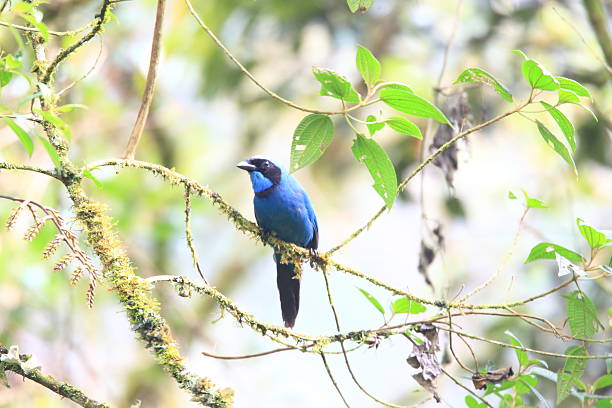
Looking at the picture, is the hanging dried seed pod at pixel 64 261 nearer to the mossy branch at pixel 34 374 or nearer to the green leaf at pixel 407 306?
the mossy branch at pixel 34 374

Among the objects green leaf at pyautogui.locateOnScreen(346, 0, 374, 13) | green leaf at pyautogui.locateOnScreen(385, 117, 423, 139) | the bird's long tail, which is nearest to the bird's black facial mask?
the bird's long tail

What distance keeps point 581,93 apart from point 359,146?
74 centimetres

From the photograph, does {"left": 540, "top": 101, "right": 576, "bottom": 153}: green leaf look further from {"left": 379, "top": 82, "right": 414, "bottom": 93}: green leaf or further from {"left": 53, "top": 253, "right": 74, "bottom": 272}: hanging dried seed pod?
{"left": 53, "top": 253, "right": 74, "bottom": 272}: hanging dried seed pod

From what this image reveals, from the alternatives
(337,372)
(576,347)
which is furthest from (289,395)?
(576,347)

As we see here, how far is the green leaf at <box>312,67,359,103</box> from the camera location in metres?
2.16

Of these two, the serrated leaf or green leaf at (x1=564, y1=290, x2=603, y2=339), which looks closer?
the serrated leaf

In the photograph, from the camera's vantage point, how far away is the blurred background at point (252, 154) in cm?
A: 539

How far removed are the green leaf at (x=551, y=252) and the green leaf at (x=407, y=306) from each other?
0.43m

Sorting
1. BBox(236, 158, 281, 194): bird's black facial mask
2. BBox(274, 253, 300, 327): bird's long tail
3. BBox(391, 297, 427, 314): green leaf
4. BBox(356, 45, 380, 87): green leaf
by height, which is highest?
BBox(236, 158, 281, 194): bird's black facial mask

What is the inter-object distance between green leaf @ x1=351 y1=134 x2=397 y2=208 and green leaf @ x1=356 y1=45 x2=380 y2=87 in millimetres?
246

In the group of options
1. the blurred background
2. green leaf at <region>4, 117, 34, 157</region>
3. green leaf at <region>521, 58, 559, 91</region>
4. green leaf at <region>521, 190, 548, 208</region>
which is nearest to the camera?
green leaf at <region>4, 117, 34, 157</region>

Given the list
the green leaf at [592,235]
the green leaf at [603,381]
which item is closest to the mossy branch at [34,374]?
the green leaf at [592,235]

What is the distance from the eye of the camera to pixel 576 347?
8.68ft

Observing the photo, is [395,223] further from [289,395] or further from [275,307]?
[289,395]
